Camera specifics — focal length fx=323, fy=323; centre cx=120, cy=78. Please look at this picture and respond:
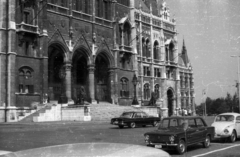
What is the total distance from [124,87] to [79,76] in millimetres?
7063

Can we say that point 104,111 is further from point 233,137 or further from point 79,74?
point 233,137

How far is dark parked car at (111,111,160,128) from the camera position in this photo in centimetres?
2373

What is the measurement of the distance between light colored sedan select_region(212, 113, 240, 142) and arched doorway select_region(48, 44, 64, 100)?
25.7 meters

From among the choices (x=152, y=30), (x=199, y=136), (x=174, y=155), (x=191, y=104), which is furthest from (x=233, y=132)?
(x=191, y=104)

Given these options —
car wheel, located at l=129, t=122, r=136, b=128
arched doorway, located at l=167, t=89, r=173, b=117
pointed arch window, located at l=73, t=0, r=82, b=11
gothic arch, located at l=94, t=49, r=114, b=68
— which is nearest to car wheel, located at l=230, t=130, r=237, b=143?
car wheel, located at l=129, t=122, r=136, b=128

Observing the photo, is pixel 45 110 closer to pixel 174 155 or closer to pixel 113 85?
pixel 113 85

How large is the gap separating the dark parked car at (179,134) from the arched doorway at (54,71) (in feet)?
90.0

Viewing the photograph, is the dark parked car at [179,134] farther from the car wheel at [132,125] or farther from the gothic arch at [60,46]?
the gothic arch at [60,46]

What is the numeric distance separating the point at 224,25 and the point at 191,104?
65032 millimetres

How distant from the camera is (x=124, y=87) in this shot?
45.6 m

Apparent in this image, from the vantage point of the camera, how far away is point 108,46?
1689 inches

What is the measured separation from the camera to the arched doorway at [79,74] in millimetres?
40719

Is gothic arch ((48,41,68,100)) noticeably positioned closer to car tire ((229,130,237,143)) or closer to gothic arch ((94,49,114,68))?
gothic arch ((94,49,114,68))

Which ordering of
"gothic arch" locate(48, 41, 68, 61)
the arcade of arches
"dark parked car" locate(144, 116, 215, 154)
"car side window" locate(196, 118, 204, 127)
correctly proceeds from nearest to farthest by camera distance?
"dark parked car" locate(144, 116, 215, 154), "car side window" locate(196, 118, 204, 127), "gothic arch" locate(48, 41, 68, 61), the arcade of arches
